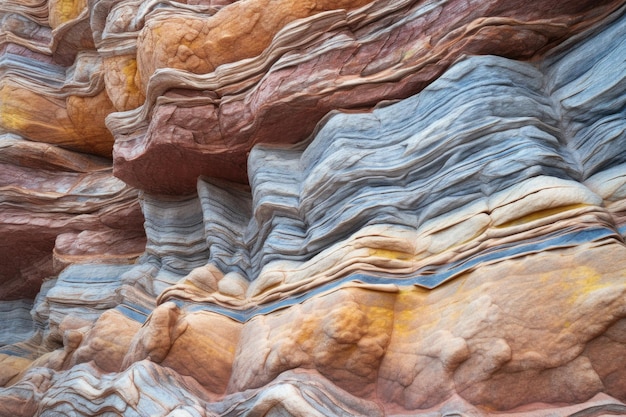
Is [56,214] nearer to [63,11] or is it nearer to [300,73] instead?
[63,11]

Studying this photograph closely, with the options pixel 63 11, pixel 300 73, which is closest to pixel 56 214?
pixel 63 11

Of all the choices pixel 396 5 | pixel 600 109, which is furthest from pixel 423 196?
pixel 396 5

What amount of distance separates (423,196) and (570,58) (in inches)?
64.5

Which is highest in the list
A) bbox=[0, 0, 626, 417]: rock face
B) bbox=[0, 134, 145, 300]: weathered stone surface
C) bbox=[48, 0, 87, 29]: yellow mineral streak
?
bbox=[48, 0, 87, 29]: yellow mineral streak

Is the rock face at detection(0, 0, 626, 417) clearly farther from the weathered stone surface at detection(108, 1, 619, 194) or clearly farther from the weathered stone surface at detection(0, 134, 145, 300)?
the weathered stone surface at detection(0, 134, 145, 300)

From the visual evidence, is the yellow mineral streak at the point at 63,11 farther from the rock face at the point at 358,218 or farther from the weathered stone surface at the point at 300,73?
the weathered stone surface at the point at 300,73

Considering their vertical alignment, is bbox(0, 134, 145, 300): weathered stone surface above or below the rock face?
below

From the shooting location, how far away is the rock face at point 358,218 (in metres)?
2.90

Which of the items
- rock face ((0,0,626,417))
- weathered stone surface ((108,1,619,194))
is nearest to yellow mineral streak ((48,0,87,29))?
rock face ((0,0,626,417))

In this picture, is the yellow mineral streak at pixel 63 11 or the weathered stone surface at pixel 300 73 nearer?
the weathered stone surface at pixel 300 73

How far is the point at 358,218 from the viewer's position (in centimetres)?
411

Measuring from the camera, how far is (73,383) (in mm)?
4566

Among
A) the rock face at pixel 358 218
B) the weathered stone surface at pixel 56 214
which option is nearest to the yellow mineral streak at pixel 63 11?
the weathered stone surface at pixel 56 214

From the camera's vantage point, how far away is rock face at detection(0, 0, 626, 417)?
2.90m
